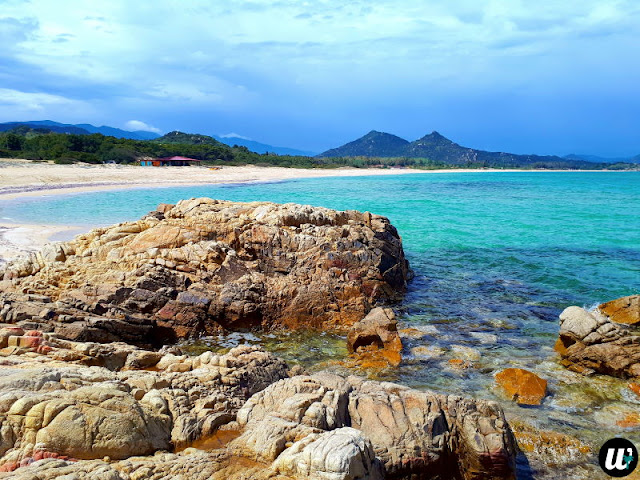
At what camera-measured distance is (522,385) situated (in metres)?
6.61

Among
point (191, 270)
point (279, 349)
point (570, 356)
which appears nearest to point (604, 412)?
point (570, 356)

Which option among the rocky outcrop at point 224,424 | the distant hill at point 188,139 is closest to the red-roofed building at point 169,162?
the distant hill at point 188,139

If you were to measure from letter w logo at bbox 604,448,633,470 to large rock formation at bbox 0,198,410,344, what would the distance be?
16.1 ft

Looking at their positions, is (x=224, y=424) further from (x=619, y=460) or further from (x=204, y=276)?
(x=204, y=276)

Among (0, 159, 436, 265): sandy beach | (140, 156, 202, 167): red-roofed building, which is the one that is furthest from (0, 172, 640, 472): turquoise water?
(140, 156, 202, 167): red-roofed building

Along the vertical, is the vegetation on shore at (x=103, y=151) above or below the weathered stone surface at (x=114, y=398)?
above

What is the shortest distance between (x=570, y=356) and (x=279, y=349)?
4.74 m

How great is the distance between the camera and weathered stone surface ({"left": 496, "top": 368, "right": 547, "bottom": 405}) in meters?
6.38

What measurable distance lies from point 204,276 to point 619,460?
7.06 metres

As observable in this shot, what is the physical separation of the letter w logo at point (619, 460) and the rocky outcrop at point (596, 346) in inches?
81.1

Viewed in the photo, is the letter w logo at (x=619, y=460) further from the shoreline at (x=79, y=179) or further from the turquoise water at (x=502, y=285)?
the shoreline at (x=79, y=179)

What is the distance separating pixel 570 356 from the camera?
24.7 feet

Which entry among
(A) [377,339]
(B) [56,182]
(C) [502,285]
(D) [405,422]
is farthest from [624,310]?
(B) [56,182]

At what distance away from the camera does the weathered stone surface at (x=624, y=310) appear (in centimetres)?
941
